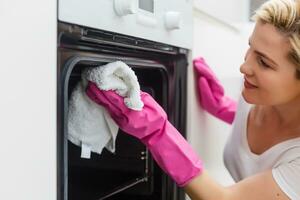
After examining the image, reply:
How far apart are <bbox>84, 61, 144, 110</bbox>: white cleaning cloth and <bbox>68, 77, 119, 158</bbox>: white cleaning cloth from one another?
5cm

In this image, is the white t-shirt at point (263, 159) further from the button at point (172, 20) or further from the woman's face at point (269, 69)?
the button at point (172, 20)

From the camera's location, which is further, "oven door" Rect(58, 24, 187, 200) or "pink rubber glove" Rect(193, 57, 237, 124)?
"pink rubber glove" Rect(193, 57, 237, 124)

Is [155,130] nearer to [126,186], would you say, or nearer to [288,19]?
[126,186]

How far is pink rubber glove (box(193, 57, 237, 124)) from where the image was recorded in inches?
56.4

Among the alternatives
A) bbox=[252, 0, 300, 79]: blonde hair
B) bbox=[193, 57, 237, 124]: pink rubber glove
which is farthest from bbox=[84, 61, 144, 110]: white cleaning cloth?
bbox=[193, 57, 237, 124]: pink rubber glove

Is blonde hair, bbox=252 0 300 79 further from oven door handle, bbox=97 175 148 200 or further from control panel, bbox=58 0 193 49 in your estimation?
oven door handle, bbox=97 175 148 200

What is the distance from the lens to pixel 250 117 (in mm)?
1383

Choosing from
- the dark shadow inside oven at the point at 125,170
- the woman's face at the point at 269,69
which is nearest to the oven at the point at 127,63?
the dark shadow inside oven at the point at 125,170

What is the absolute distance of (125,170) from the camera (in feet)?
4.09

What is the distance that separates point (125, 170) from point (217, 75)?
61 centimetres
